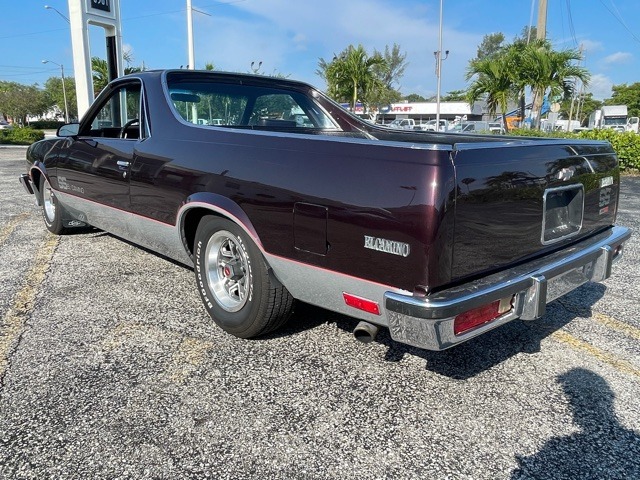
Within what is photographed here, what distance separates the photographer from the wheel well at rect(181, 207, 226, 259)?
128 inches

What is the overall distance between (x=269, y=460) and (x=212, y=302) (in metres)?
1.41

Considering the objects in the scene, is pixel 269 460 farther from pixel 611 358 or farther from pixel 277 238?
pixel 611 358

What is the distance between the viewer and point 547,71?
1619cm

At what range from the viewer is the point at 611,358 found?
9.93 ft

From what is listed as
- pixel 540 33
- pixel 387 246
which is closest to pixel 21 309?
pixel 387 246

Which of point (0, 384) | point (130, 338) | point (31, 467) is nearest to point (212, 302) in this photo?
point (130, 338)

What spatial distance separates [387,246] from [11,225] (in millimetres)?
6183

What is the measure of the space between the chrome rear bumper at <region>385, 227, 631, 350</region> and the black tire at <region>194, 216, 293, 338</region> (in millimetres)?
865

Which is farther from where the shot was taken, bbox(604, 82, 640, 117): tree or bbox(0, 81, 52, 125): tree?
bbox(604, 82, 640, 117): tree

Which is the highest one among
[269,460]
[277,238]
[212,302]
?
[277,238]

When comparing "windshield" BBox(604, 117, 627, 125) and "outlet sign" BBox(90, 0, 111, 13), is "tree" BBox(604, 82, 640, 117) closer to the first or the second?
"windshield" BBox(604, 117, 627, 125)

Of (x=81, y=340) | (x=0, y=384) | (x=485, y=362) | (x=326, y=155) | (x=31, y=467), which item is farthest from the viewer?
(x=81, y=340)

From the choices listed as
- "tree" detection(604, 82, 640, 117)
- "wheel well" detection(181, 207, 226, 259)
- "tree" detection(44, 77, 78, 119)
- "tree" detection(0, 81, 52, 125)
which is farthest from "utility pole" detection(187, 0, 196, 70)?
"tree" detection(604, 82, 640, 117)

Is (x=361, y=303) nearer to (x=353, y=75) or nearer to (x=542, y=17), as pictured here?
(x=542, y=17)
